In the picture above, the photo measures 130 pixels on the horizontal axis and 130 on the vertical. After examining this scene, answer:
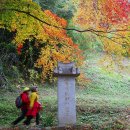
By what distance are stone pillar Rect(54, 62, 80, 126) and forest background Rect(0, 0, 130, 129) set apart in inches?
17.7

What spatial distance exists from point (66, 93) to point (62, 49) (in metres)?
4.76

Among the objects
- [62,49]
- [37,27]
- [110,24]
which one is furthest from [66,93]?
[110,24]

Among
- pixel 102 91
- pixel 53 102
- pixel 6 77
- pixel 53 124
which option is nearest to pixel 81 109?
pixel 53 102

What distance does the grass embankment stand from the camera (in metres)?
11.5

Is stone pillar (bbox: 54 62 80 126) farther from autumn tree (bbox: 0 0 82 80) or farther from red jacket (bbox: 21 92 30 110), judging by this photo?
autumn tree (bbox: 0 0 82 80)

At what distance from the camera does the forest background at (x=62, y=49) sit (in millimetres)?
12398

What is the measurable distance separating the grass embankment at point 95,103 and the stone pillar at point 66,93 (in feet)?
1.42

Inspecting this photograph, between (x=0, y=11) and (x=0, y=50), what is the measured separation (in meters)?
8.46

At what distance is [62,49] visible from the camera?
1523 cm

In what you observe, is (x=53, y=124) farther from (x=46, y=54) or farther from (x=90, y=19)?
(x=90, y=19)

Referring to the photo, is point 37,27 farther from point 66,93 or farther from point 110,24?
point 110,24

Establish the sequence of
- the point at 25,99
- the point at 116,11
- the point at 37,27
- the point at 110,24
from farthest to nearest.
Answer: the point at 116,11 < the point at 110,24 < the point at 37,27 < the point at 25,99

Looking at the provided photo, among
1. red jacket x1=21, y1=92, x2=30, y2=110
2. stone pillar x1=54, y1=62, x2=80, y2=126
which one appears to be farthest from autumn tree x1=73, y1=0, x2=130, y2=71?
red jacket x1=21, y1=92, x2=30, y2=110

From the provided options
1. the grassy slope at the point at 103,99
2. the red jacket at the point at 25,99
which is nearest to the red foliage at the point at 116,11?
the grassy slope at the point at 103,99
